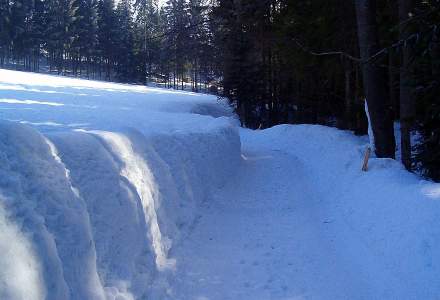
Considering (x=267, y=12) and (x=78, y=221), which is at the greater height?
(x=267, y=12)

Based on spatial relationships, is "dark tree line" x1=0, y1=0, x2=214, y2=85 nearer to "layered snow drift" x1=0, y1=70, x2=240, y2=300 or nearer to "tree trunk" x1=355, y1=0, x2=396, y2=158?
"tree trunk" x1=355, y1=0, x2=396, y2=158

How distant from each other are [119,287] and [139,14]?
308 ft

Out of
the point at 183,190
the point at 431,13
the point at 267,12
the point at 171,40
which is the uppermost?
the point at 267,12

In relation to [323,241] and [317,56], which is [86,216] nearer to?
[323,241]

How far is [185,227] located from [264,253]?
1.64 meters

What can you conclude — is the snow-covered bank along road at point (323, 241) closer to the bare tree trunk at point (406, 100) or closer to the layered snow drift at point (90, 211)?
the layered snow drift at point (90, 211)

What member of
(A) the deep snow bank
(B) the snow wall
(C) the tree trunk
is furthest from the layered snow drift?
(C) the tree trunk

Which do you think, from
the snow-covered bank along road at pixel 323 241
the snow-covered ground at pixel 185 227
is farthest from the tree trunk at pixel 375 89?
the snow-covered ground at pixel 185 227

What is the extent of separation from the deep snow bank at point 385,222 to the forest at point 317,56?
1.70 m

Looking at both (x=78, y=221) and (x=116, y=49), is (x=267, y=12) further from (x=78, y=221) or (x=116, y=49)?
(x=116, y=49)

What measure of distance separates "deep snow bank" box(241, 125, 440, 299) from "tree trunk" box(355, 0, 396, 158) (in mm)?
705

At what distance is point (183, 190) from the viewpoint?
28.2 feet

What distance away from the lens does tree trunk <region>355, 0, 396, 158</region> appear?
11.5 m

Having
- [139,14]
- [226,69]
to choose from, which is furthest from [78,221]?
[139,14]
